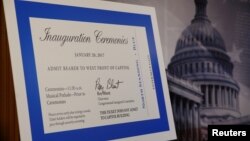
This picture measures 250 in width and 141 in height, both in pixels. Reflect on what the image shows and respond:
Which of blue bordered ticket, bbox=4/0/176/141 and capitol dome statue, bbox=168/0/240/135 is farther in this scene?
capitol dome statue, bbox=168/0/240/135

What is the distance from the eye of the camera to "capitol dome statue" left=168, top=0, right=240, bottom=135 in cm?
180

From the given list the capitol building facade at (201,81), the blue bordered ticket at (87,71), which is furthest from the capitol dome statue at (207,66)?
the blue bordered ticket at (87,71)

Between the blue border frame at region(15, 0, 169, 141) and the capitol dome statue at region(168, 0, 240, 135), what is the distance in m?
0.39

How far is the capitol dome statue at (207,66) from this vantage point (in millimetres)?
1800

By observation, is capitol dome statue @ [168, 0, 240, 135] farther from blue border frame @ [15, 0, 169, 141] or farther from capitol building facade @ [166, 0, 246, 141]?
blue border frame @ [15, 0, 169, 141]

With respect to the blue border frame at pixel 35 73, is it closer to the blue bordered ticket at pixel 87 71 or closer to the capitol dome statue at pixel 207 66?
the blue bordered ticket at pixel 87 71

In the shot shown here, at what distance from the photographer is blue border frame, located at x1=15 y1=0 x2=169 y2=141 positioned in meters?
1.07

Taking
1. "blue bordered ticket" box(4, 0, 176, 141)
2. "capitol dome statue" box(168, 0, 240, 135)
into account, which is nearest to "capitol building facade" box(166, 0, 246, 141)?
"capitol dome statue" box(168, 0, 240, 135)

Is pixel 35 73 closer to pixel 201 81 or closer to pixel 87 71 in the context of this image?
pixel 87 71

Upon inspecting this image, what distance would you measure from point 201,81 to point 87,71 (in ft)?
2.67

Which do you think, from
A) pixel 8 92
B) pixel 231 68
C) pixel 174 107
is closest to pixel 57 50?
pixel 8 92

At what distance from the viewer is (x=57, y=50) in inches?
45.6

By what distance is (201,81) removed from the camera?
5.96ft

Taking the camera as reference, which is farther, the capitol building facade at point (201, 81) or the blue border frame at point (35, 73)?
the capitol building facade at point (201, 81)
